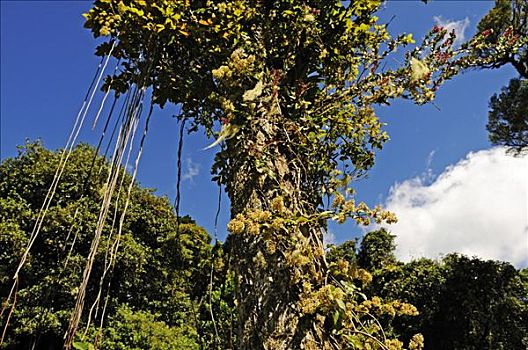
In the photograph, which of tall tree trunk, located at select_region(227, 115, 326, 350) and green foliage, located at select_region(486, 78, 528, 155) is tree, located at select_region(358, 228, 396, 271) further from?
tall tree trunk, located at select_region(227, 115, 326, 350)

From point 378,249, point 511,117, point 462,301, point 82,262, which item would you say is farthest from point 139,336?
point 511,117

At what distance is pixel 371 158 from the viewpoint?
6.54 feet

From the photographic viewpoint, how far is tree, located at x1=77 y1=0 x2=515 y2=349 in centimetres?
114

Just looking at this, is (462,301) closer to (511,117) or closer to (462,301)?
(462,301)

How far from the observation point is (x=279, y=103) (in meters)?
1.55

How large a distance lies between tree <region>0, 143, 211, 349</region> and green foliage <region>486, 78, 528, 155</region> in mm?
6470

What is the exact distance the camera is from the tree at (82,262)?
759 cm

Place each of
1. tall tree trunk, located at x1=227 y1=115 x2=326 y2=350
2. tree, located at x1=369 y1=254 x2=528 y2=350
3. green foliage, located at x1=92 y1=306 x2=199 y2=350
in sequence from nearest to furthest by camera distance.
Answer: tall tree trunk, located at x1=227 y1=115 x2=326 y2=350 < green foliage, located at x1=92 y1=306 x2=199 y2=350 < tree, located at x1=369 y1=254 x2=528 y2=350

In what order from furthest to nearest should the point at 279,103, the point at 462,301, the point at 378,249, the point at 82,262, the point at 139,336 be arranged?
the point at 378,249 → the point at 462,301 → the point at 82,262 → the point at 139,336 → the point at 279,103

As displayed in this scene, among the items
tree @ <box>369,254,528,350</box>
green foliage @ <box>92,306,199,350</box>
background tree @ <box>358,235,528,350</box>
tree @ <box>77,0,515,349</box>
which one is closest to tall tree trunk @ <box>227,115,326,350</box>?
tree @ <box>77,0,515,349</box>

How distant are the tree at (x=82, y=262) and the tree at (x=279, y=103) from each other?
556cm

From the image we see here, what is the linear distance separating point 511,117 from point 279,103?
8.51 meters

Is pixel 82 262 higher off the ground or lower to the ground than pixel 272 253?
higher

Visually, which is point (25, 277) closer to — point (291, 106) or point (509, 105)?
point (291, 106)
